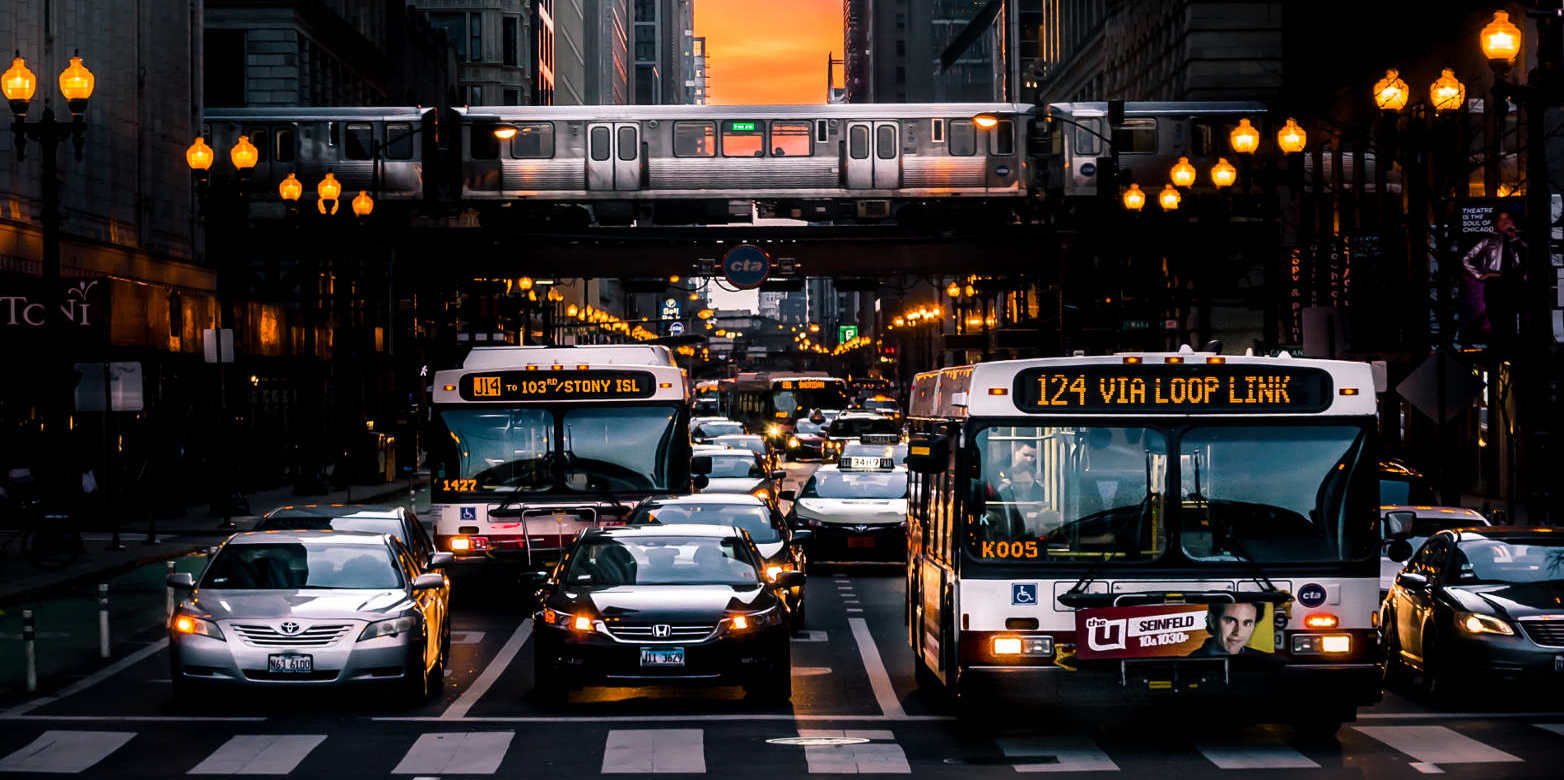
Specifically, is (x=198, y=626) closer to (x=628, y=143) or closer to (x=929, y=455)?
(x=929, y=455)

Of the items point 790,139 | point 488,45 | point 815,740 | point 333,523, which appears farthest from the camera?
point 488,45

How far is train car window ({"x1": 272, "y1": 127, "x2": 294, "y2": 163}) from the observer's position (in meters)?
54.8

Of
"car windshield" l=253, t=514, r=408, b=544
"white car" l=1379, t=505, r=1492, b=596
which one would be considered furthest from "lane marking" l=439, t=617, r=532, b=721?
"white car" l=1379, t=505, r=1492, b=596

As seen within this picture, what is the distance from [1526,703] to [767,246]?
152 feet

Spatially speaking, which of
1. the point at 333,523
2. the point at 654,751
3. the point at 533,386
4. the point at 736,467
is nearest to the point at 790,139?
the point at 736,467

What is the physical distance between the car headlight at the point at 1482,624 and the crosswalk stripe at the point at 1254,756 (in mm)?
2366

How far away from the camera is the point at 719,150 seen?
52688mm

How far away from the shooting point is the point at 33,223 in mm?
41031

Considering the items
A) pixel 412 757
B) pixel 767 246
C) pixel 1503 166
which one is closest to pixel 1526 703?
pixel 412 757

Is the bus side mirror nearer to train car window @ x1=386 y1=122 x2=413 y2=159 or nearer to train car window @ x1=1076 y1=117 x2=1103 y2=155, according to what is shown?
train car window @ x1=1076 y1=117 x2=1103 y2=155

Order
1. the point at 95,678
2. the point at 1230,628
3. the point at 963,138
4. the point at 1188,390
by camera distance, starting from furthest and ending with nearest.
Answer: the point at 963,138 < the point at 95,678 < the point at 1188,390 < the point at 1230,628

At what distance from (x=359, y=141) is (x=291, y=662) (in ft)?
137

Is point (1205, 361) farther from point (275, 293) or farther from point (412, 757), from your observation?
point (275, 293)

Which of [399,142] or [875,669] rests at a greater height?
[399,142]
